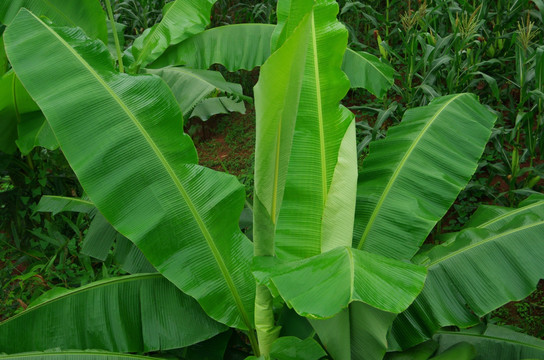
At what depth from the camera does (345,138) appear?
1.99 meters

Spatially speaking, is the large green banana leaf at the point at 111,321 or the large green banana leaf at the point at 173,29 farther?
the large green banana leaf at the point at 173,29

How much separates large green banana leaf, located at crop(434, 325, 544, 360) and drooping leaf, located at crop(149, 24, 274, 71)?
235 cm

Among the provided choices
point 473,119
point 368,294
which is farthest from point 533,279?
point 368,294

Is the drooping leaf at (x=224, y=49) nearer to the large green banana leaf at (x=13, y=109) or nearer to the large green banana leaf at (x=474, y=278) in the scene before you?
the large green banana leaf at (x=13, y=109)

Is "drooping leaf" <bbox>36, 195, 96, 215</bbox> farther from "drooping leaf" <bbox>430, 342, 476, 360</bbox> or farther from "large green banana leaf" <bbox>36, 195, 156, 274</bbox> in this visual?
"drooping leaf" <bbox>430, 342, 476, 360</bbox>

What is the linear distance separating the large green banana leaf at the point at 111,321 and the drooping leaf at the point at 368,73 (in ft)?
7.29

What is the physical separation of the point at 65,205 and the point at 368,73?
2319mm

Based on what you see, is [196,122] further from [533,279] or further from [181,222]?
[533,279]

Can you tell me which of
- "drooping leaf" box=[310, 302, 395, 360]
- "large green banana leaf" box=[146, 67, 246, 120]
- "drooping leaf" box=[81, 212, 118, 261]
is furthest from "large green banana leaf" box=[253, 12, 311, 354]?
"large green banana leaf" box=[146, 67, 246, 120]

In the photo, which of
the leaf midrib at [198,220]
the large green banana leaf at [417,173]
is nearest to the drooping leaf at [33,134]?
the leaf midrib at [198,220]

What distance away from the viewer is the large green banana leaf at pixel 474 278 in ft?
6.40

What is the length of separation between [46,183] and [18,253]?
64 centimetres

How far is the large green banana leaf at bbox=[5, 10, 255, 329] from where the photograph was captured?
2.05 meters

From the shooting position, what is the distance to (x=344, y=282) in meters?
1.33
